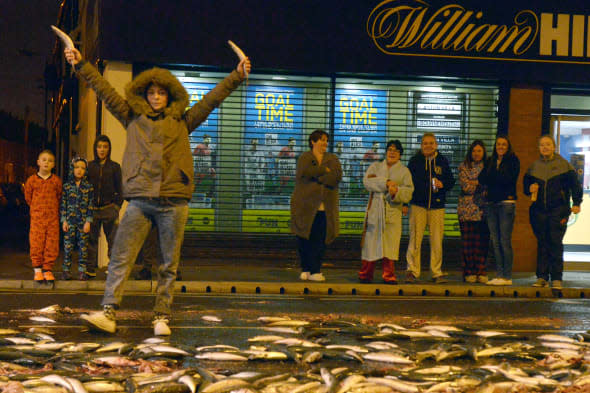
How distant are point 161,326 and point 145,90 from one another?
208cm

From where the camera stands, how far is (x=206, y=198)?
15.7 m

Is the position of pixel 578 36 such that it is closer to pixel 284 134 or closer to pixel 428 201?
pixel 428 201

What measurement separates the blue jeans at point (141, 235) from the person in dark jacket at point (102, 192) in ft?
16.6

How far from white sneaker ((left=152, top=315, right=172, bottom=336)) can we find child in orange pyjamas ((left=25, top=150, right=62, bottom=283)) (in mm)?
4708

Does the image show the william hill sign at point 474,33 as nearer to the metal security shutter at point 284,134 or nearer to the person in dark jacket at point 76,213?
the metal security shutter at point 284,134

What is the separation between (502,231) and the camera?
13.1 m

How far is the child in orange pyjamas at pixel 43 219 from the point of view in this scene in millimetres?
11938

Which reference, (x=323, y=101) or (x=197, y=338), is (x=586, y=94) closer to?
(x=323, y=101)

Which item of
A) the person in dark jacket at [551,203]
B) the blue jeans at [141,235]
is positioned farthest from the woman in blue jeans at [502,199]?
the blue jeans at [141,235]

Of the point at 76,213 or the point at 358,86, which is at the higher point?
the point at 358,86

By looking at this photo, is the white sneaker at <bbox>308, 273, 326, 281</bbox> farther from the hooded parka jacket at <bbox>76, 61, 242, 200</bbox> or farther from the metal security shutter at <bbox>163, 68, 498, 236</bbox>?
the hooded parka jacket at <bbox>76, 61, 242, 200</bbox>

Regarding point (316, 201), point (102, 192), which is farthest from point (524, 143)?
point (102, 192)

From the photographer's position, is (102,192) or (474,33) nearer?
(102,192)

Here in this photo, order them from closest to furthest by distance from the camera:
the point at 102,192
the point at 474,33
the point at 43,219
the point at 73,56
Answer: the point at 73,56 → the point at 43,219 → the point at 102,192 → the point at 474,33
